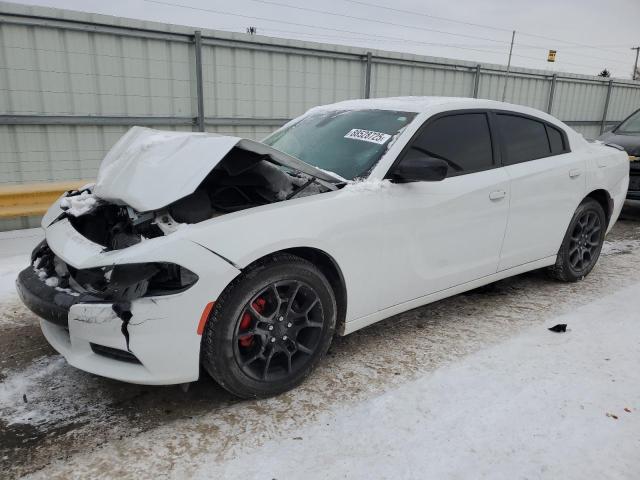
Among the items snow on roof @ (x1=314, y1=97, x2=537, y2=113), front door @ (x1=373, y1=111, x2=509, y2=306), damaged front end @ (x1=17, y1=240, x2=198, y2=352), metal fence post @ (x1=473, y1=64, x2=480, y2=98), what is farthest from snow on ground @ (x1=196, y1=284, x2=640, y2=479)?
metal fence post @ (x1=473, y1=64, x2=480, y2=98)

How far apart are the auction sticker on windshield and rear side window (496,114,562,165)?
108 centimetres

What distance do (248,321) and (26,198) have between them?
4501 millimetres

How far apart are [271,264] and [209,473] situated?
99cm

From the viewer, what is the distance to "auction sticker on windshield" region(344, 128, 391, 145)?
126 inches

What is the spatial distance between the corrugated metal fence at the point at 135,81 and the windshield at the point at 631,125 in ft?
13.0

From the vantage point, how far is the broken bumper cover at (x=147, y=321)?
7.41ft

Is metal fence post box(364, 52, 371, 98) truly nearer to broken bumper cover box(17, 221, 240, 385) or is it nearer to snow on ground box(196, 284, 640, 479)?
snow on ground box(196, 284, 640, 479)

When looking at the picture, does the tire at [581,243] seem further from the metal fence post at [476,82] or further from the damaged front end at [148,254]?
the metal fence post at [476,82]

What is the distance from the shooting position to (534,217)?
12.8 feet

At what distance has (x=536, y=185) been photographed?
3.85 meters

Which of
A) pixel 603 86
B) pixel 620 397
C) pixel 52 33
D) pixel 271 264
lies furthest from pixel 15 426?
pixel 603 86

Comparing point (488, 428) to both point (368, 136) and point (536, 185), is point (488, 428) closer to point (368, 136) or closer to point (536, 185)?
point (368, 136)

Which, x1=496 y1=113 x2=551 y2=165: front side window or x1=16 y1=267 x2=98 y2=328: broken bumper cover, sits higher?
x1=496 y1=113 x2=551 y2=165: front side window

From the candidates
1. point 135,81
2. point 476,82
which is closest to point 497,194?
point 135,81
